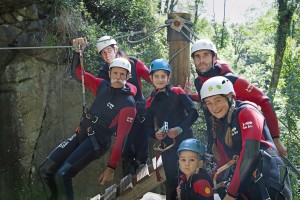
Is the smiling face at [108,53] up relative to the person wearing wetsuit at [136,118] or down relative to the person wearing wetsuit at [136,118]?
up

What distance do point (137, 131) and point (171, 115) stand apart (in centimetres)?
76

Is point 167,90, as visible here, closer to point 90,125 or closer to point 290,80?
point 90,125

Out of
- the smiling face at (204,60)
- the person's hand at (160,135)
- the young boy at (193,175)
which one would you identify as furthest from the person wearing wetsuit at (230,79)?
the person's hand at (160,135)

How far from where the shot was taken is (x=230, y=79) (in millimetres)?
4258

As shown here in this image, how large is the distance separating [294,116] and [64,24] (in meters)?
10.2

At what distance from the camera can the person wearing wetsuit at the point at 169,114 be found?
4.55 m

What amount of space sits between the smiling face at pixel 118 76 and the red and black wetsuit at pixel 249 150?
1.66 meters

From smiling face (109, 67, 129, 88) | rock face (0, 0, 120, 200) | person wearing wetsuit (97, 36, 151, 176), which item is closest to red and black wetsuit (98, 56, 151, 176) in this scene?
person wearing wetsuit (97, 36, 151, 176)

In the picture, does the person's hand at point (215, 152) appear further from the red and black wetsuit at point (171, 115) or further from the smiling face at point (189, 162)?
the red and black wetsuit at point (171, 115)

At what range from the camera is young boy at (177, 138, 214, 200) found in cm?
372

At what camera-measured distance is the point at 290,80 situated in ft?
51.3

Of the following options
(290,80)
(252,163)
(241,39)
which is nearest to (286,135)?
(290,80)

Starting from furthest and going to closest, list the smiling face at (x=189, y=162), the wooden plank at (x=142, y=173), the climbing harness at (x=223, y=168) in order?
the wooden plank at (x=142, y=173), the smiling face at (x=189, y=162), the climbing harness at (x=223, y=168)

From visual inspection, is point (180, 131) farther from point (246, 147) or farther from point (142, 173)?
point (246, 147)
